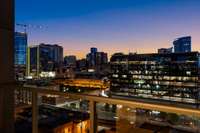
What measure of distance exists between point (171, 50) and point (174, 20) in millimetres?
12606

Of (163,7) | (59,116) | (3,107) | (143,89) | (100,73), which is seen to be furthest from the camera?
(143,89)

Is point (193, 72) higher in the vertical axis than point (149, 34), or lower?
lower

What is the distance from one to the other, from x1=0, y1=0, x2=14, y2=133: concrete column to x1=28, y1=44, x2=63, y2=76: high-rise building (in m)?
30.9

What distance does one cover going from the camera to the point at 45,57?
3734cm

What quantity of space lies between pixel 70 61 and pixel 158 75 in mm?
16482

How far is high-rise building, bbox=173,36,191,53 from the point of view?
4010 cm

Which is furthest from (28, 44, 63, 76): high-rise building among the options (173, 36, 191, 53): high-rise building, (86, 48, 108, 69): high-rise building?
(173, 36, 191, 53): high-rise building

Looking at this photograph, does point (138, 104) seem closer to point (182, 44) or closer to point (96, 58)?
point (96, 58)

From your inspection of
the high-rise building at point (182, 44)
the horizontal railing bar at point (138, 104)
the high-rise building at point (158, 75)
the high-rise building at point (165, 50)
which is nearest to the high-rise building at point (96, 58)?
the high-rise building at point (158, 75)

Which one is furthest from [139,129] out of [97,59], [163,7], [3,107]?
[97,59]

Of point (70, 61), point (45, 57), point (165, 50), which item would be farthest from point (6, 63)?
point (165, 50)

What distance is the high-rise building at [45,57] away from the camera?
34272 mm

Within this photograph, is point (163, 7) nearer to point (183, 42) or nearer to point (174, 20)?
point (174, 20)

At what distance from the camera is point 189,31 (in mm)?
37062
